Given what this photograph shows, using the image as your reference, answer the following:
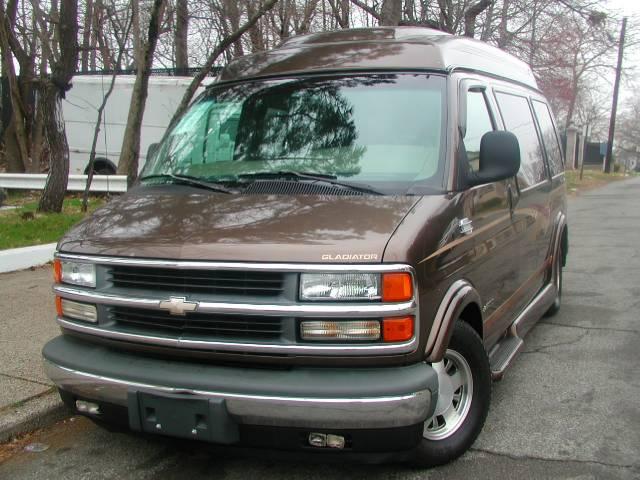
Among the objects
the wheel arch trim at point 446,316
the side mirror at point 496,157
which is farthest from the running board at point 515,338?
the side mirror at point 496,157

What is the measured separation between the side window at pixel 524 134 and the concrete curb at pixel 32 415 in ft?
11.5

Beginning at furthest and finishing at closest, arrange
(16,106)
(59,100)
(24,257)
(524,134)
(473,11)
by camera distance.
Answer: (473,11) → (16,106) → (59,100) → (24,257) → (524,134)

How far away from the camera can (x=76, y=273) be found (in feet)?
10.8

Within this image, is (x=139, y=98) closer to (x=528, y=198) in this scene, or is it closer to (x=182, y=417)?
(x=528, y=198)

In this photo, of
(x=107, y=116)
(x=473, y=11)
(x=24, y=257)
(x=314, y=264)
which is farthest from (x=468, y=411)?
(x=473, y=11)

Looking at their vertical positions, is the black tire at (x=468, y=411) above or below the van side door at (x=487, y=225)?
below

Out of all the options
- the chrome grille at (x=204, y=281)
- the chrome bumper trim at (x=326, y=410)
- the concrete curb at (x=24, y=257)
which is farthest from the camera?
the concrete curb at (x=24, y=257)

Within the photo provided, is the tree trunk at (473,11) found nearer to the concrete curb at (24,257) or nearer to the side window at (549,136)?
the side window at (549,136)

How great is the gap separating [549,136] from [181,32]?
40.7ft

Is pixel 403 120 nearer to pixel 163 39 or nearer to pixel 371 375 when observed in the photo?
pixel 371 375

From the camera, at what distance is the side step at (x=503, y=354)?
3927 mm

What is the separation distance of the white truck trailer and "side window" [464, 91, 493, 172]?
11337mm

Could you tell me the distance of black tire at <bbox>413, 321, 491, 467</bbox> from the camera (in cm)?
329

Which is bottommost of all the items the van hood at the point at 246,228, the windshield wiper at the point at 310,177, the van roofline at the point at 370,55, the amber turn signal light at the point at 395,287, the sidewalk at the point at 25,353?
the sidewalk at the point at 25,353
